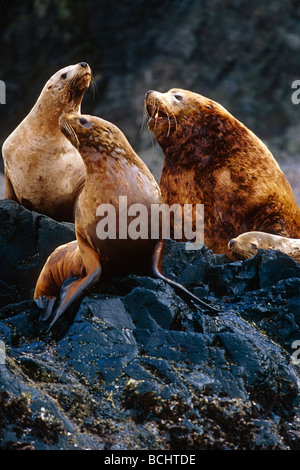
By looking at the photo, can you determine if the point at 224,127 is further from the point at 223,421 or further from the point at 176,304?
the point at 223,421

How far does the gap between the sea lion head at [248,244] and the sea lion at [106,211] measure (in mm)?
1037

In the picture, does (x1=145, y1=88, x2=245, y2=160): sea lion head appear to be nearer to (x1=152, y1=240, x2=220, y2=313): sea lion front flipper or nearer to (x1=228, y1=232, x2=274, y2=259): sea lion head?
(x1=228, y1=232, x2=274, y2=259): sea lion head

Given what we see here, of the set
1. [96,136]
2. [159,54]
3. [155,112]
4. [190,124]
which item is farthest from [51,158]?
[159,54]

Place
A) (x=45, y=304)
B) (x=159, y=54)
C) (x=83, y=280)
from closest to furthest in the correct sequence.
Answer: (x=83, y=280) → (x=45, y=304) → (x=159, y=54)

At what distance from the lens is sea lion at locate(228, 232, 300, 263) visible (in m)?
5.65

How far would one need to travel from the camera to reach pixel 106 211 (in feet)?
15.3

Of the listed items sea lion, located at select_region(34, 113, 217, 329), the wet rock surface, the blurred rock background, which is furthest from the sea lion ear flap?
the blurred rock background

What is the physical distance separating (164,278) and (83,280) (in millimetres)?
542

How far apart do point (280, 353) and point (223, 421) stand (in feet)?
2.88

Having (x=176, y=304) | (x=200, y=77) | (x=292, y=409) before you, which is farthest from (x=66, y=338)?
(x=200, y=77)

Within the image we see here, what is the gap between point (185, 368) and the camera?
4.05 m

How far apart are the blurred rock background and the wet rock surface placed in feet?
34.4

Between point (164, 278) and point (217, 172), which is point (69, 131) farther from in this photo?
point (217, 172)

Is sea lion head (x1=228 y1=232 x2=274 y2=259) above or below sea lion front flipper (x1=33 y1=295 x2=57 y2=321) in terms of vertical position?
above
